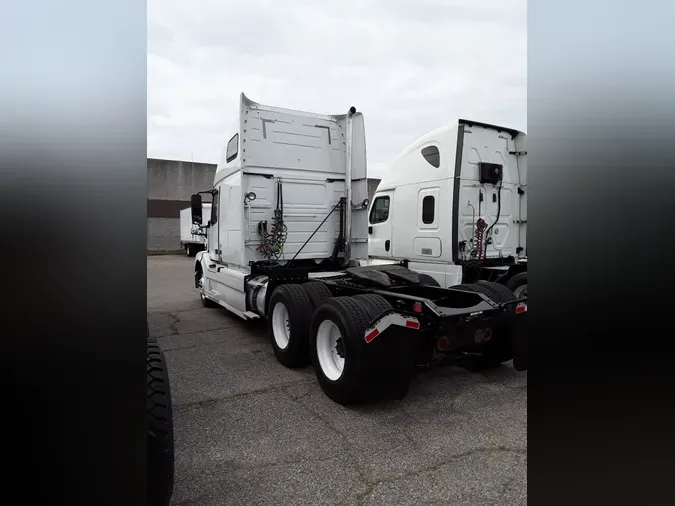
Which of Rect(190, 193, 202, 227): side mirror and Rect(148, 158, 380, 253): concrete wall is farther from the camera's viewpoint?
Rect(148, 158, 380, 253): concrete wall

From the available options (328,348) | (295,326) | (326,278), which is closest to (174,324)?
(326,278)

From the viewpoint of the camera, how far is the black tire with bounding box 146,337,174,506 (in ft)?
6.09

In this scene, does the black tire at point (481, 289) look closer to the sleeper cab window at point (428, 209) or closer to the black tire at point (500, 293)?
the black tire at point (500, 293)

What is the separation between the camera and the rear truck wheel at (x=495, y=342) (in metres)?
4.54

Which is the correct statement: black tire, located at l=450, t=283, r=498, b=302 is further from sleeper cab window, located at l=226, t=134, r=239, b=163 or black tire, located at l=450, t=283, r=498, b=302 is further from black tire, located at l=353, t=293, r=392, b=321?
sleeper cab window, located at l=226, t=134, r=239, b=163

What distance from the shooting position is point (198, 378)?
15.9 feet

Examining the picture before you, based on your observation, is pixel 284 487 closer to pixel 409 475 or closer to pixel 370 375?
pixel 409 475

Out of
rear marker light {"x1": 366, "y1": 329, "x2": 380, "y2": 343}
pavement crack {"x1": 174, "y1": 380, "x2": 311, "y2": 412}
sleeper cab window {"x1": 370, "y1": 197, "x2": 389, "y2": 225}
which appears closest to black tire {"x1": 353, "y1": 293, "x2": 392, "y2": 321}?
rear marker light {"x1": 366, "y1": 329, "x2": 380, "y2": 343}

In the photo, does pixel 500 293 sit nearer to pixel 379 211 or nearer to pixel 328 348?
pixel 328 348

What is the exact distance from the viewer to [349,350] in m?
3.88

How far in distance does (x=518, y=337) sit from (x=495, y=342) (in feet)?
1.42

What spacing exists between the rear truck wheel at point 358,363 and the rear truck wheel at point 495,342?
127cm

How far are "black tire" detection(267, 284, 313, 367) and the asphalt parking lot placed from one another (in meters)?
0.15
